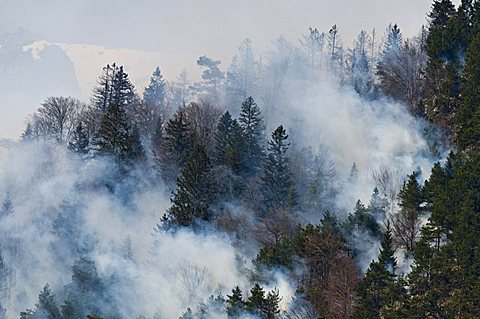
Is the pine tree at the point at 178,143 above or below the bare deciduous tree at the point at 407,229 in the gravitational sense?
above

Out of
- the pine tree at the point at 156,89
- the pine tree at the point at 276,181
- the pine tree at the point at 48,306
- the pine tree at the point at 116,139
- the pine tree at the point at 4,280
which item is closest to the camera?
the pine tree at the point at 48,306

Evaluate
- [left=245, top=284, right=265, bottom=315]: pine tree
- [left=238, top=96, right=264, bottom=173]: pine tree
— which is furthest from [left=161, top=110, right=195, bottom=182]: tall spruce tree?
[left=245, top=284, right=265, bottom=315]: pine tree

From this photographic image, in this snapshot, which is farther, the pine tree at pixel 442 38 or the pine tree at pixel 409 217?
the pine tree at pixel 442 38

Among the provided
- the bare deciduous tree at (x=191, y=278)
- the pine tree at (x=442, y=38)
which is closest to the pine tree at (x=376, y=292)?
the bare deciduous tree at (x=191, y=278)

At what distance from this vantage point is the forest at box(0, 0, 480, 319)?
27734 millimetres

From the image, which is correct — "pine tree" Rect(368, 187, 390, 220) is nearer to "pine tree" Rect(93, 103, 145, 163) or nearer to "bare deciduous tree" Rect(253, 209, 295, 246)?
"bare deciduous tree" Rect(253, 209, 295, 246)

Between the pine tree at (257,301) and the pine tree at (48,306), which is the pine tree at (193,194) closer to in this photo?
the pine tree at (48,306)

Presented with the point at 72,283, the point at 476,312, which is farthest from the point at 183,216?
the point at 476,312

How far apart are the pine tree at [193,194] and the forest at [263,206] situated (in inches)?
3.6

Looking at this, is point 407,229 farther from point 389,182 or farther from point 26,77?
point 26,77

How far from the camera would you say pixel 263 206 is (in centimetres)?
4094

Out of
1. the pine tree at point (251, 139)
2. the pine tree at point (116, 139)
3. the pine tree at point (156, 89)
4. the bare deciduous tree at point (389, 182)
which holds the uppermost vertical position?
the pine tree at point (156, 89)

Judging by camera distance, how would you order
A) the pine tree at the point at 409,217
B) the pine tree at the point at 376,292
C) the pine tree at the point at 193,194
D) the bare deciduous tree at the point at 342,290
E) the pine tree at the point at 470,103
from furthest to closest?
1. the pine tree at the point at 193,194
2. the pine tree at the point at 470,103
3. the pine tree at the point at 409,217
4. the bare deciduous tree at the point at 342,290
5. the pine tree at the point at 376,292

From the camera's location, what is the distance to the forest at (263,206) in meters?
27.7
